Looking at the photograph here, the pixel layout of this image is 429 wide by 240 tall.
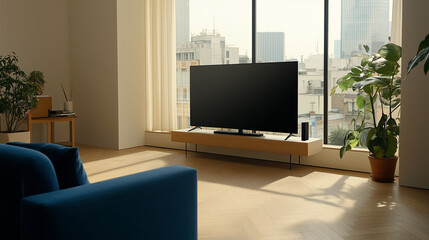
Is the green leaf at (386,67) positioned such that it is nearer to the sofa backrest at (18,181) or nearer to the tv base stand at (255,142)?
the tv base stand at (255,142)

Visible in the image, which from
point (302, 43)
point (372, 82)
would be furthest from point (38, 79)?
point (372, 82)

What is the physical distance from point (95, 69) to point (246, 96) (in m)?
2.86

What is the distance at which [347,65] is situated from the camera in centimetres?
549

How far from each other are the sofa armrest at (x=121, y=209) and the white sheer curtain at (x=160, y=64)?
16.0 ft

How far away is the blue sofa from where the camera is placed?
1634mm

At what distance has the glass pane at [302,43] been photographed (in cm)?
571

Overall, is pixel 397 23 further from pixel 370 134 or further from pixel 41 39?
pixel 41 39

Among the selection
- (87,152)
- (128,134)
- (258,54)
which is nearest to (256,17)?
(258,54)

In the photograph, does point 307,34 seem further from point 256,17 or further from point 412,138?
point 412,138

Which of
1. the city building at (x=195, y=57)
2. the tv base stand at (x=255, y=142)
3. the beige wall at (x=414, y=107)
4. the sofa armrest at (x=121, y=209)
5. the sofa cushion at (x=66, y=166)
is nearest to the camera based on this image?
the sofa armrest at (x=121, y=209)

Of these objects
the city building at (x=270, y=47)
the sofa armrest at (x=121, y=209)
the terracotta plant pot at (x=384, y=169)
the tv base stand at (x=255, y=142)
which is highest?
the city building at (x=270, y=47)

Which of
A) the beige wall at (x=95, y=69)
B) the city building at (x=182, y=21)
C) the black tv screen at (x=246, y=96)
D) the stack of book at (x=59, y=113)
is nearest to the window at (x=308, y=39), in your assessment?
the city building at (x=182, y=21)

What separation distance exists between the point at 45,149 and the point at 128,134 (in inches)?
204

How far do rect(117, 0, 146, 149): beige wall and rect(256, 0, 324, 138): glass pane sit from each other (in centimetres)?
222
